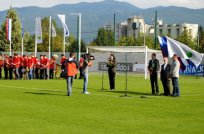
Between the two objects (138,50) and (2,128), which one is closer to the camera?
(2,128)

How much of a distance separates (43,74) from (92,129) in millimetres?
28323

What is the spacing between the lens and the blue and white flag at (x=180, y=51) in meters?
25.6

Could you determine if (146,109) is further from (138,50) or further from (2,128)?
(138,50)

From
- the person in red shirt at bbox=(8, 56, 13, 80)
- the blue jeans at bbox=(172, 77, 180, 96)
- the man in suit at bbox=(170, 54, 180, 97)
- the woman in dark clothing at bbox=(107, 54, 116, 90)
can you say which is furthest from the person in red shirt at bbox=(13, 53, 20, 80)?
the blue jeans at bbox=(172, 77, 180, 96)

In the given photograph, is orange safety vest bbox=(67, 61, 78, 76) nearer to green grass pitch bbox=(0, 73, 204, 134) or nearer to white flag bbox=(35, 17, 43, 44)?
green grass pitch bbox=(0, 73, 204, 134)

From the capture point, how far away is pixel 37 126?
559 inches

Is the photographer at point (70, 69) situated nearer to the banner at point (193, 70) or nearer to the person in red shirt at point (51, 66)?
the person in red shirt at point (51, 66)

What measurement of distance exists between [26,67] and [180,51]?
17.6 meters

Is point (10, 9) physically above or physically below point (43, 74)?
above

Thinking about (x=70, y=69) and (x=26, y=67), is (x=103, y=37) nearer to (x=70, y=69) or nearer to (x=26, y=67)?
(x=26, y=67)

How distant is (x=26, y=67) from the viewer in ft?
133

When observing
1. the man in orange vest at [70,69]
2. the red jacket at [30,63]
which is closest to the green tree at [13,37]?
the red jacket at [30,63]

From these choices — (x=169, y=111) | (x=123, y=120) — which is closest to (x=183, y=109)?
(x=169, y=111)

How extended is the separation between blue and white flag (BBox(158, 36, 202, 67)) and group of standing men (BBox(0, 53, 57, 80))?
53.4 feet
